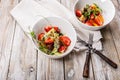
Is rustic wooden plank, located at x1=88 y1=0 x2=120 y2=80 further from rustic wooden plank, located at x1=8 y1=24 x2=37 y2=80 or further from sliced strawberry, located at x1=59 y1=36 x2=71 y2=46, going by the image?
rustic wooden plank, located at x1=8 y1=24 x2=37 y2=80

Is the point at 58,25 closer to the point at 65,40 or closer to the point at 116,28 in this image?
the point at 65,40

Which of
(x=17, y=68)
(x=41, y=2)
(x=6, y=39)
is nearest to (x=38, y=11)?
(x=41, y=2)

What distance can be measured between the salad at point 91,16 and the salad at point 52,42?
0.45 feet

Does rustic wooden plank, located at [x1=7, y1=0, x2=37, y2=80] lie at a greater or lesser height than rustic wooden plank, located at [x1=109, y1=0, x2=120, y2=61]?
lesser

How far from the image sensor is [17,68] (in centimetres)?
88

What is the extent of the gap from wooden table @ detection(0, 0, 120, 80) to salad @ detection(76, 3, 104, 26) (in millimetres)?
61

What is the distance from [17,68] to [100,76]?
34cm

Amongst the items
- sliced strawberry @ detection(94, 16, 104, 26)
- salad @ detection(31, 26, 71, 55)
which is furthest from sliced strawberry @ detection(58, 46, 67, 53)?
sliced strawberry @ detection(94, 16, 104, 26)

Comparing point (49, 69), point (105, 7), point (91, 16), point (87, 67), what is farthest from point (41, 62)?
point (105, 7)

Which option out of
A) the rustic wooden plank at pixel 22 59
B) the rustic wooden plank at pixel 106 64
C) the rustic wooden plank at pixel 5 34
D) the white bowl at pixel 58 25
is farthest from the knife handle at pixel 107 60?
the rustic wooden plank at pixel 5 34

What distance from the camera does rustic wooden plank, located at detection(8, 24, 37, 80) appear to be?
2.85ft

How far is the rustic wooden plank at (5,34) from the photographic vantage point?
89 centimetres

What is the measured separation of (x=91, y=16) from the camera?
101cm

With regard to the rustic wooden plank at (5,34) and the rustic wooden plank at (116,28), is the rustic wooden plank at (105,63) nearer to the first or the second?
the rustic wooden plank at (116,28)
